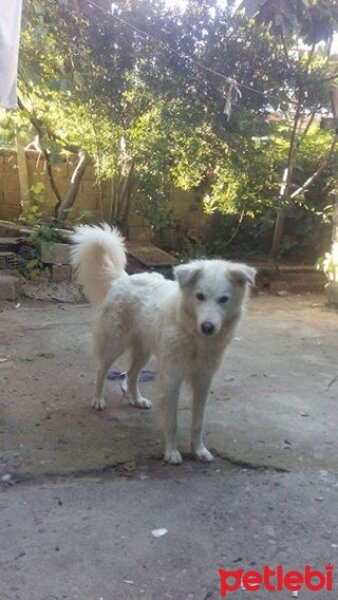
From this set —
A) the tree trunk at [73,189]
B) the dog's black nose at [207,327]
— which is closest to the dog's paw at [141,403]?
the dog's black nose at [207,327]

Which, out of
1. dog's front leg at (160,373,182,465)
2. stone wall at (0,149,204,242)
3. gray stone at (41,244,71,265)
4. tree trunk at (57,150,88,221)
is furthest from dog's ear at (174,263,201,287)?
stone wall at (0,149,204,242)

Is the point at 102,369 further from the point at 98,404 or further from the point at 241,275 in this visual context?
the point at 241,275

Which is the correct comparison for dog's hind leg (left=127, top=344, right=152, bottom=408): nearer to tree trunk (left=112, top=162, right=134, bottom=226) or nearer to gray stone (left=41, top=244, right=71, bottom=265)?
gray stone (left=41, top=244, right=71, bottom=265)

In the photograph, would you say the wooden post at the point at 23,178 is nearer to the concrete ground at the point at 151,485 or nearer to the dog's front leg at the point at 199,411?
the concrete ground at the point at 151,485

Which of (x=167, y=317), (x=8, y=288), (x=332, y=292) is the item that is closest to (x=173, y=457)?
(x=167, y=317)

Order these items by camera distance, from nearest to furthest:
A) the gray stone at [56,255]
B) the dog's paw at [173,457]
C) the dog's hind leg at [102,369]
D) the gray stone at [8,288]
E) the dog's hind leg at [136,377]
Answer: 1. the dog's paw at [173,457]
2. the dog's hind leg at [102,369]
3. the dog's hind leg at [136,377]
4. the gray stone at [8,288]
5. the gray stone at [56,255]

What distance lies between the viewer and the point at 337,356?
5152 millimetres

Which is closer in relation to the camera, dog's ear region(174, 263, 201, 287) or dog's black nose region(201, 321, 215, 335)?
dog's black nose region(201, 321, 215, 335)

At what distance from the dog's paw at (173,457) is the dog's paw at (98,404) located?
2.54ft

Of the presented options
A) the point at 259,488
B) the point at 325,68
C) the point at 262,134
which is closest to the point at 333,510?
the point at 259,488

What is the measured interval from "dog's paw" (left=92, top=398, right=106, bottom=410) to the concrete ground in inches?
2.3

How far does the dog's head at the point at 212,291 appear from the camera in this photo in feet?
9.09

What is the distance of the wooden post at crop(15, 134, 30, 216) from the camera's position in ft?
27.4

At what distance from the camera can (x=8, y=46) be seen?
3059 mm
